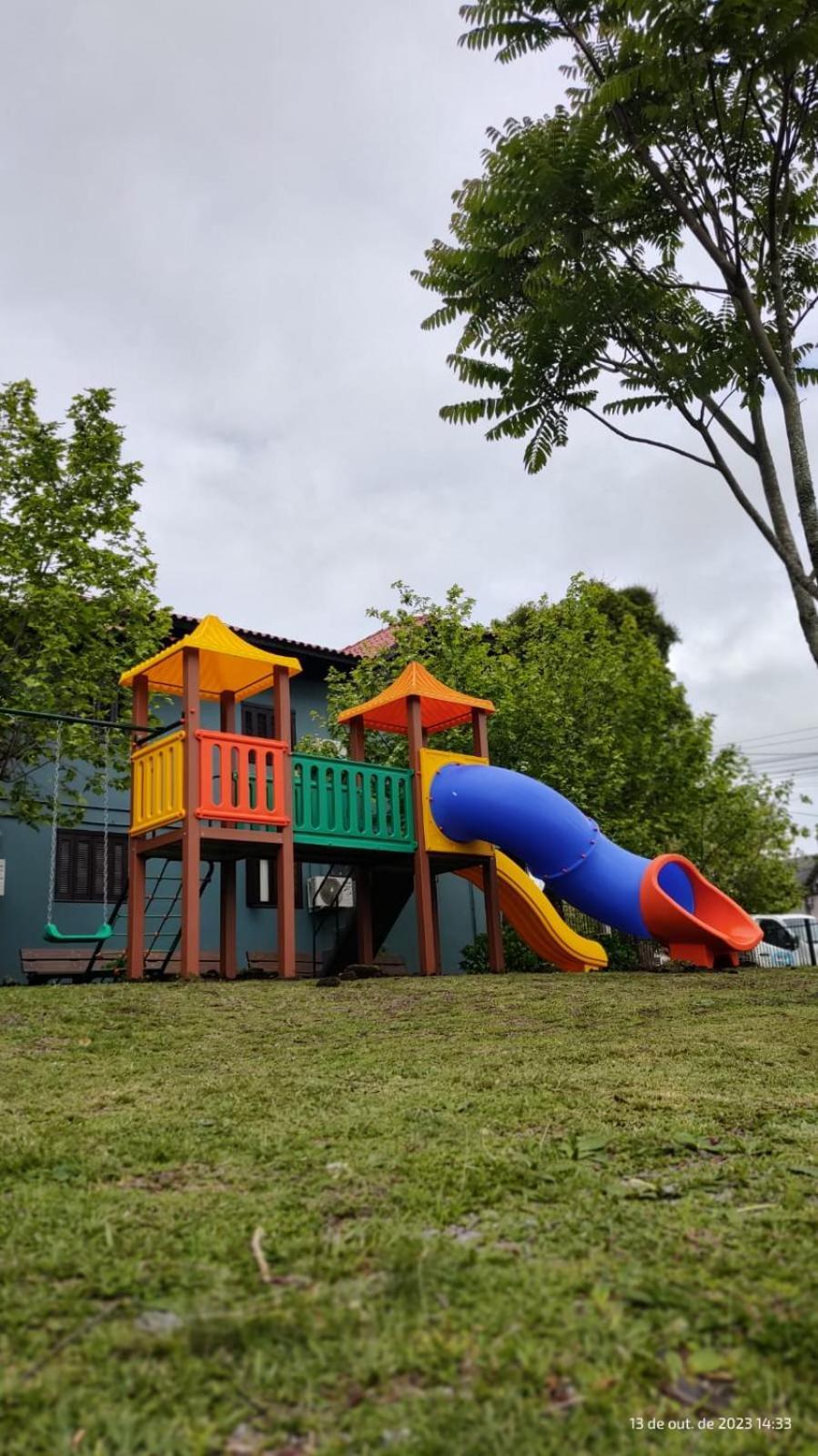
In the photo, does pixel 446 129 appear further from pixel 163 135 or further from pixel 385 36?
pixel 163 135

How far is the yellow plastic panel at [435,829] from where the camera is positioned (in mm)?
12547

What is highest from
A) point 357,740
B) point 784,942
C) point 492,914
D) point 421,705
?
point 421,705

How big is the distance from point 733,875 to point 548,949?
14.3m

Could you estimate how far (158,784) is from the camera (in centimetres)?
1088

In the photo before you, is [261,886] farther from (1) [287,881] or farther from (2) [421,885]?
(1) [287,881]

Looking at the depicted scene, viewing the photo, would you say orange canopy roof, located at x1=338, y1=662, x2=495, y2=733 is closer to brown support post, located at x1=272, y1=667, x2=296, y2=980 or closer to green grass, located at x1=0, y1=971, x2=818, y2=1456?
brown support post, located at x1=272, y1=667, x2=296, y2=980

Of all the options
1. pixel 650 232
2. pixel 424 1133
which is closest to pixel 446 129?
pixel 650 232

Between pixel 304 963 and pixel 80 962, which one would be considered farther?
pixel 304 963

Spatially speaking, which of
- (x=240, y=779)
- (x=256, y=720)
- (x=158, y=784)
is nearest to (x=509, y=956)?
(x=256, y=720)

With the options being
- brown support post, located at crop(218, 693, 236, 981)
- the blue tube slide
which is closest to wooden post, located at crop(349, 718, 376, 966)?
the blue tube slide

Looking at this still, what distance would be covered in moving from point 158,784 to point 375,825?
2.83 metres

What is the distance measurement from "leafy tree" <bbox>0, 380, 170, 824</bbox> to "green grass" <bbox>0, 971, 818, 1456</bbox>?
7796mm

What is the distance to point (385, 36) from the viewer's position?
8.30 m

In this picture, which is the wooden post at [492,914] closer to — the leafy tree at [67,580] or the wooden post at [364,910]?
the wooden post at [364,910]
